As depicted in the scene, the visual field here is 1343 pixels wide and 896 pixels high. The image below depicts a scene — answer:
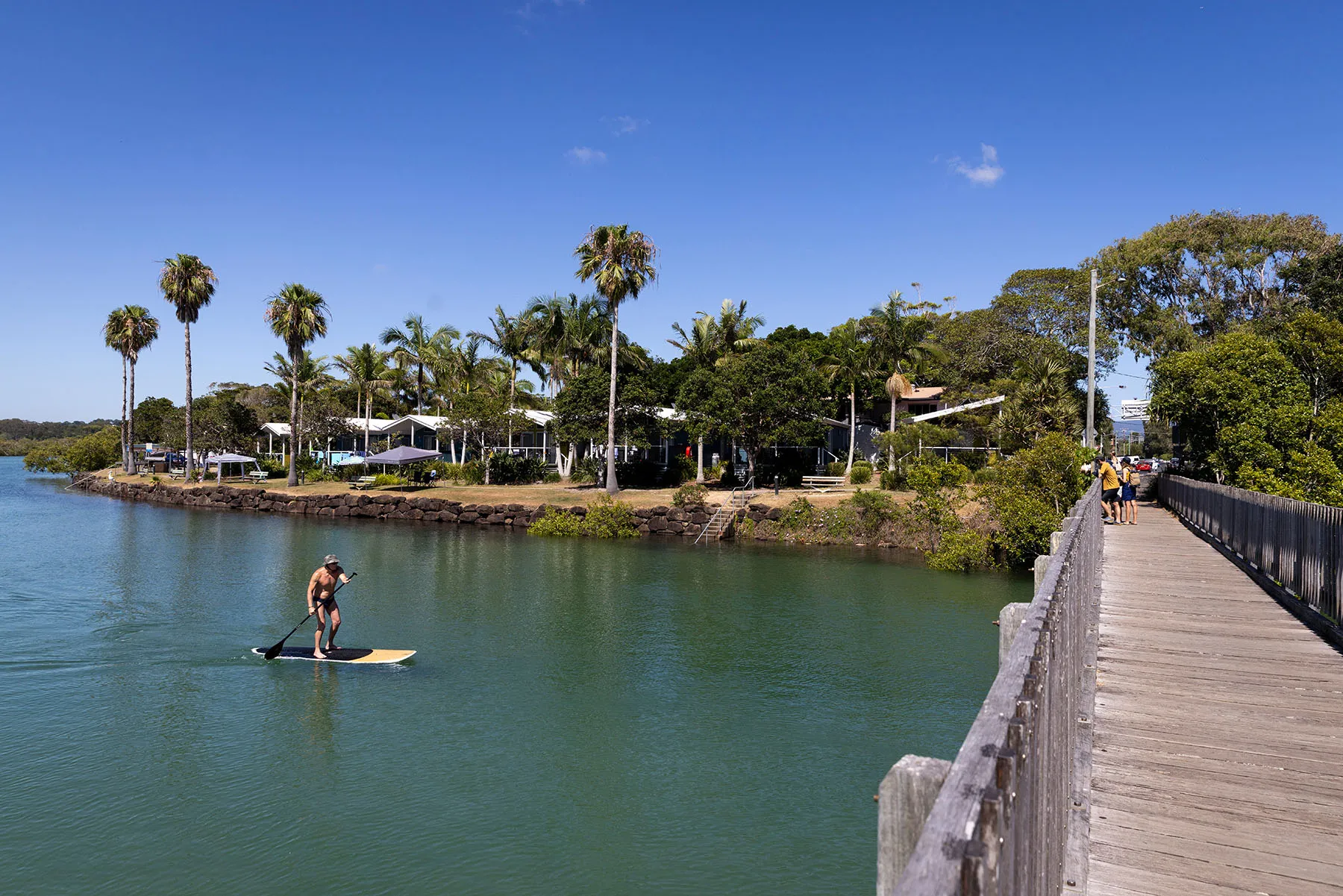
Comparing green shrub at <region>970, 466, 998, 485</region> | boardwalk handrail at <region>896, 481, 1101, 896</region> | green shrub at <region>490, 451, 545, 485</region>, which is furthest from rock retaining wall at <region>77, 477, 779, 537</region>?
boardwalk handrail at <region>896, 481, 1101, 896</region>

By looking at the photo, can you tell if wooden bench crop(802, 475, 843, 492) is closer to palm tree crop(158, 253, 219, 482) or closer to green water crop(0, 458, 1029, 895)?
green water crop(0, 458, 1029, 895)

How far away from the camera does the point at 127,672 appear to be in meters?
16.8

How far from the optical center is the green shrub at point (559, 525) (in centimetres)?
4109

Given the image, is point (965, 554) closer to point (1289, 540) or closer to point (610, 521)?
point (610, 521)

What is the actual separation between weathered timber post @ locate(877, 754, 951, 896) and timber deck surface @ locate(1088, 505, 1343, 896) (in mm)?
2296

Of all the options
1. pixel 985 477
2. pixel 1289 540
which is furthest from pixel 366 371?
pixel 1289 540

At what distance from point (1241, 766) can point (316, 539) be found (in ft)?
124

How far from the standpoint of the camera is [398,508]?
48.2 meters

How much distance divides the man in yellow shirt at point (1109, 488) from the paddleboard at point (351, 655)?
1518cm

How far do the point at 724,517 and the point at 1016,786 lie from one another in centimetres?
3781

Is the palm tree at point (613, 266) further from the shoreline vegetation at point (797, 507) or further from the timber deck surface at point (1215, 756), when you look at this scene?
the timber deck surface at point (1215, 756)

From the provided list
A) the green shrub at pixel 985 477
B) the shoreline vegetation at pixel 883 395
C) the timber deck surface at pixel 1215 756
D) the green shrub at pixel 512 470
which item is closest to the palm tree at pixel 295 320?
the shoreline vegetation at pixel 883 395

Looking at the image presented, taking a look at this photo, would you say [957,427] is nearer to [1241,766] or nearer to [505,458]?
[505,458]

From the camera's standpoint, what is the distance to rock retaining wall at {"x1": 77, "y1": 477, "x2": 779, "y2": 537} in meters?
40.8
